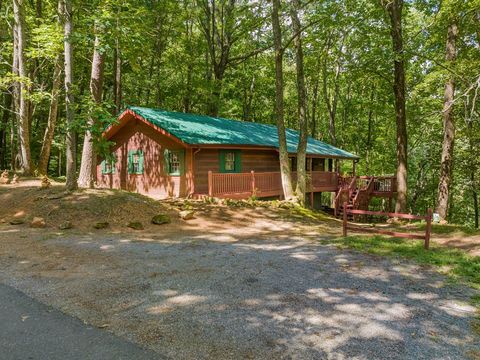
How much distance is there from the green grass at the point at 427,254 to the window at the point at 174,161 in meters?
10.2

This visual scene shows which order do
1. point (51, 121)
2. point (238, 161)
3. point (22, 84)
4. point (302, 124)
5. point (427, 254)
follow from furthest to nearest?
1. point (238, 161)
2. point (51, 121)
3. point (22, 84)
4. point (302, 124)
5. point (427, 254)

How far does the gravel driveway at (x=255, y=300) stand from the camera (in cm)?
394

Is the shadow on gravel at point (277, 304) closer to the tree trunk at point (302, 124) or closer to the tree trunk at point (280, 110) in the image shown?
the tree trunk at point (280, 110)

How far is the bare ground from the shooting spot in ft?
13.0

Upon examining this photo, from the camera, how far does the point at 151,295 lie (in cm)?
532

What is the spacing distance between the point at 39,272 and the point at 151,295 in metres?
2.64

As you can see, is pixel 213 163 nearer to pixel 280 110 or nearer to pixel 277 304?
pixel 280 110

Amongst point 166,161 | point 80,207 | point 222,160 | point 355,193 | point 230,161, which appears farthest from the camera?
point 355,193

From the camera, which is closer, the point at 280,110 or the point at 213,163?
the point at 280,110

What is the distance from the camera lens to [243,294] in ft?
17.7

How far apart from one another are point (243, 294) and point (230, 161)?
1458 cm

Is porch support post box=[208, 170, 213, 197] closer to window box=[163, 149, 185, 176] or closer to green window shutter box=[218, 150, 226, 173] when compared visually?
window box=[163, 149, 185, 176]

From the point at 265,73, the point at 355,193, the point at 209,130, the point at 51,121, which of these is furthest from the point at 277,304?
the point at 265,73

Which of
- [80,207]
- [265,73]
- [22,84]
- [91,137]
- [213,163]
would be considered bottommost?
[80,207]
